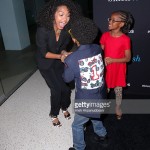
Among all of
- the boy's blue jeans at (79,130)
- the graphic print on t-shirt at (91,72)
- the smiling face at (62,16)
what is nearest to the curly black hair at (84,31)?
the graphic print on t-shirt at (91,72)

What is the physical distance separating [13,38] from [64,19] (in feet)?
11.6

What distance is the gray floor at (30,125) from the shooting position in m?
2.18

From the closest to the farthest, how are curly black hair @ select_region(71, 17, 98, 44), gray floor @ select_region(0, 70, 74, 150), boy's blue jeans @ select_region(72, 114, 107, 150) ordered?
curly black hair @ select_region(71, 17, 98, 44) < boy's blue jeans @ select_region(72, 114, 107, 150) < gray floor @ select_region(0, 70, 74, 150)

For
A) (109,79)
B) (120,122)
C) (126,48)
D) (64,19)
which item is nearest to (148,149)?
(120,122)

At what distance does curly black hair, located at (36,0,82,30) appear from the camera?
6.30 ft

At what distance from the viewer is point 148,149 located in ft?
6.64

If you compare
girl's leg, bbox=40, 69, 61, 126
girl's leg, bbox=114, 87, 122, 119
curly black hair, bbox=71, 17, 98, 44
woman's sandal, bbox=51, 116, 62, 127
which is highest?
curly black hair, bbox=71, 17, 98, 44

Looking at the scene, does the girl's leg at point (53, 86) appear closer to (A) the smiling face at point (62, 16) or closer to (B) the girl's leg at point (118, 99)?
(A) the smiling face at point (62, 16)

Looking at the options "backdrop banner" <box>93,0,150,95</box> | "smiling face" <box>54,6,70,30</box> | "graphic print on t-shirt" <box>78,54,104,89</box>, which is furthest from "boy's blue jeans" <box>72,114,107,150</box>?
"backdrop banner" <box>93,0,150,95</box>

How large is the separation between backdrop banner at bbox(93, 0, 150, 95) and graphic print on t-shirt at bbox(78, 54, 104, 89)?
1017mm

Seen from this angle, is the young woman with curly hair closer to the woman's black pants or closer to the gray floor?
the woman's black pants

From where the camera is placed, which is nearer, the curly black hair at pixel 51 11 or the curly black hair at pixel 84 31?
the curly black hair at pixel 84 31

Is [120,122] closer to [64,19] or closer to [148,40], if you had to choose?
[148,40]

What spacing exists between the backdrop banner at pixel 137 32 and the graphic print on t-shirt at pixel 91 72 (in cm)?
102
